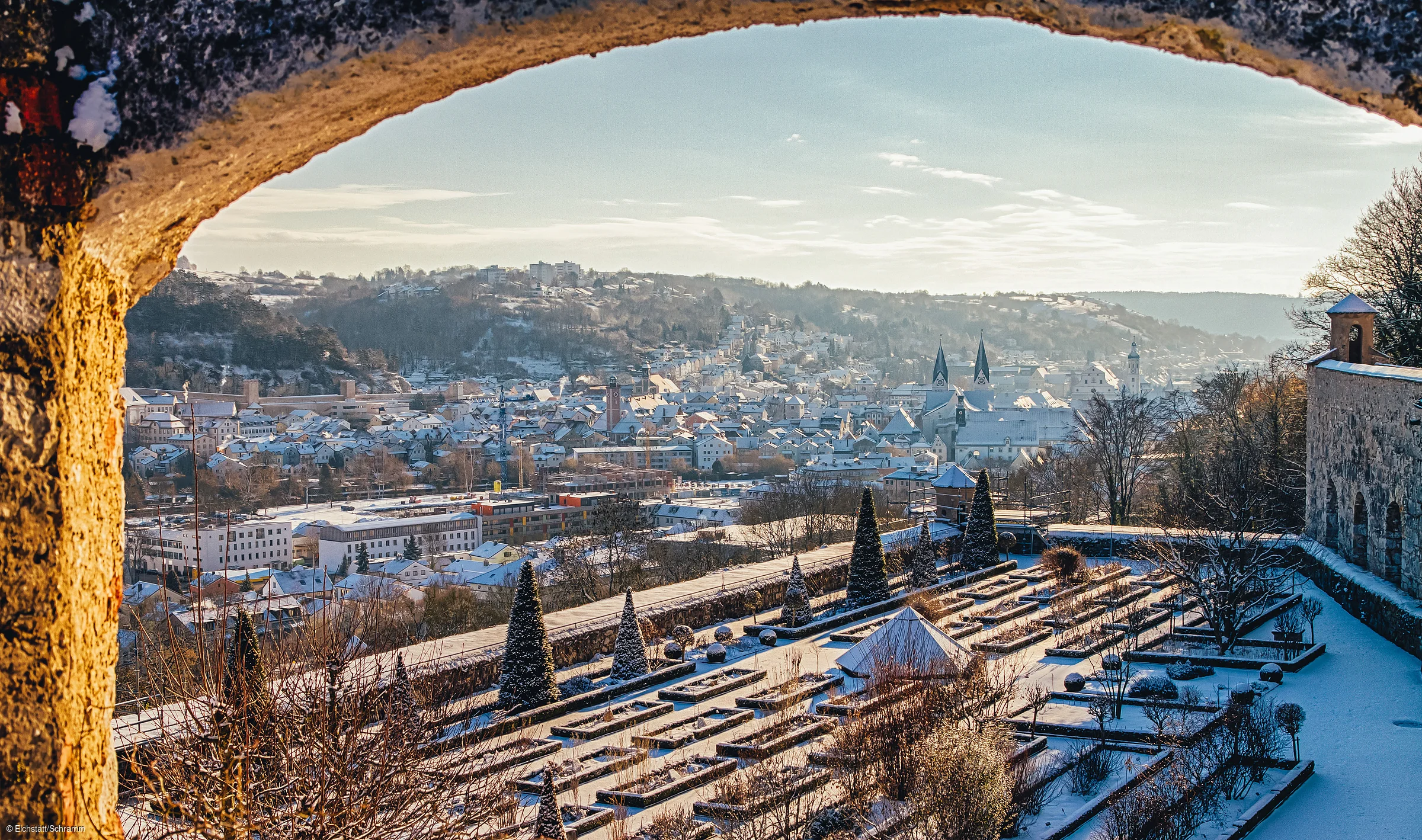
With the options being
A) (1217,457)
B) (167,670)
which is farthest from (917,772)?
(1217,457)

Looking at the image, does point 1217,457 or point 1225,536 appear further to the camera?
point 1217,457

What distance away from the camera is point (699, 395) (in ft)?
317

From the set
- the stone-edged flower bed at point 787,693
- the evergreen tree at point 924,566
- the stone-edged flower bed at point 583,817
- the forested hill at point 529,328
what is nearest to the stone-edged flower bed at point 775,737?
the stone-edged flower bed at point 787,693

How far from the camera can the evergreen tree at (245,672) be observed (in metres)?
5.39

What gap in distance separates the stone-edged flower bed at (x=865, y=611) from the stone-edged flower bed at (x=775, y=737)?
13.1ft

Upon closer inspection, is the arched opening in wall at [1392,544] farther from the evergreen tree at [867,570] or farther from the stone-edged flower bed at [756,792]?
the stone-edged flower bed at [756,792]

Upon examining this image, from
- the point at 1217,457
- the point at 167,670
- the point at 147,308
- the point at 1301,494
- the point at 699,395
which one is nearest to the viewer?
the point at 167,670

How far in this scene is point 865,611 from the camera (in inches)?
648

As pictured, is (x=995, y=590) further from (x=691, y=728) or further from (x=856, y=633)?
(x=691, y=728)

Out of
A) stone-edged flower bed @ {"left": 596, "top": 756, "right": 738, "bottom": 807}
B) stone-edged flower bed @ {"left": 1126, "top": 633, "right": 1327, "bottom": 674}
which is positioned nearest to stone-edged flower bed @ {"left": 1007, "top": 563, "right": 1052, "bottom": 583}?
stone-edged flower bed @ {"left": 1126, "top": 633, "right": 1327, "bottom": 674}

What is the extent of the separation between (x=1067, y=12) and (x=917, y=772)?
7.75 meters

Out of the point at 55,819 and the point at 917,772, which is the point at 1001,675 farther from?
the point at 55,819

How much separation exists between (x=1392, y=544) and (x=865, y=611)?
6.57 m

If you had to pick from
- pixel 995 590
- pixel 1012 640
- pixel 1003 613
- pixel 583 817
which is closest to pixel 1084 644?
pixel 1012 640
